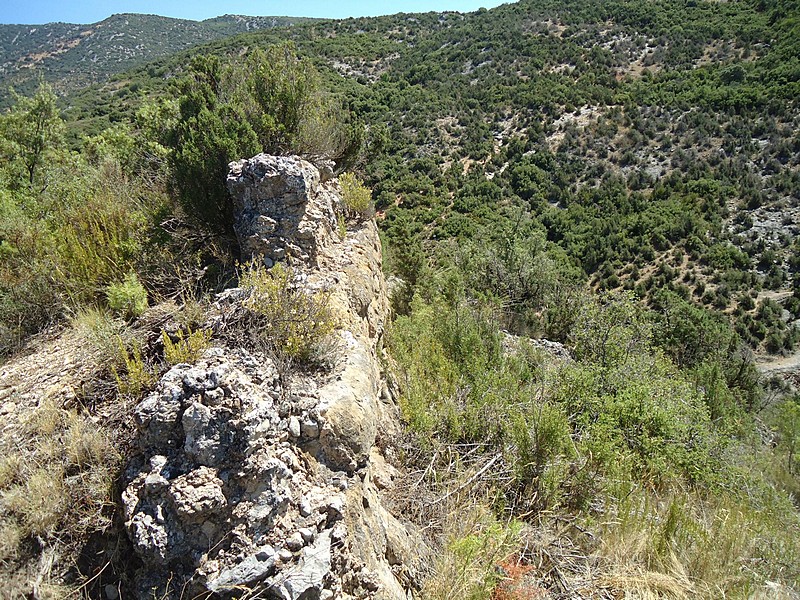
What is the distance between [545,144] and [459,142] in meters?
7.51

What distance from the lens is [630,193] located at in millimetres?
30328

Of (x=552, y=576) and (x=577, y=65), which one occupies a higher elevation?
(x=577, y=65)

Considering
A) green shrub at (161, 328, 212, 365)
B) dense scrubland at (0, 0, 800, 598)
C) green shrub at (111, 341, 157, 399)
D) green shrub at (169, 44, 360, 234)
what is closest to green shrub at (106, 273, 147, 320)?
dense scrubland at (0, 0, 800, 598)

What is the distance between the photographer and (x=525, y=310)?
16.4m

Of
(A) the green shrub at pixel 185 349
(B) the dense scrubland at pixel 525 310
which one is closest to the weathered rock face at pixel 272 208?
(B) the dense scrubland at pixel 525 310

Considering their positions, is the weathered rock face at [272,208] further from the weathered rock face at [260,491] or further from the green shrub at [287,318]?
the weathered rock face at [260,491]

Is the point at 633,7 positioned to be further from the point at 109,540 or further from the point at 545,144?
the point at 109,540

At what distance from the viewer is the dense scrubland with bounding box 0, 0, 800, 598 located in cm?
312

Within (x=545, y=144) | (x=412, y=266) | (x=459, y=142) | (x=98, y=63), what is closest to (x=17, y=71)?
(x=98, y=63)

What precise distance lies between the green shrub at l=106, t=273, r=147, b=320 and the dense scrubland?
0.02m

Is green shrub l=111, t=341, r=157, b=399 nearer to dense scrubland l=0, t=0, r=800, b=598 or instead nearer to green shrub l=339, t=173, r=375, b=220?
dense scrubland l=0, t=0, r=800, b=598

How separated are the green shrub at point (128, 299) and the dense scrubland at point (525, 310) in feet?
0.07

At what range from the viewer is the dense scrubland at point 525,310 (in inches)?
123

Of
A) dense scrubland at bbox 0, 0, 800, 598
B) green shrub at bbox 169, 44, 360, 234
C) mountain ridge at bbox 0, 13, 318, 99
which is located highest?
mountain ridge at bbox 0, 13, 318, 99
